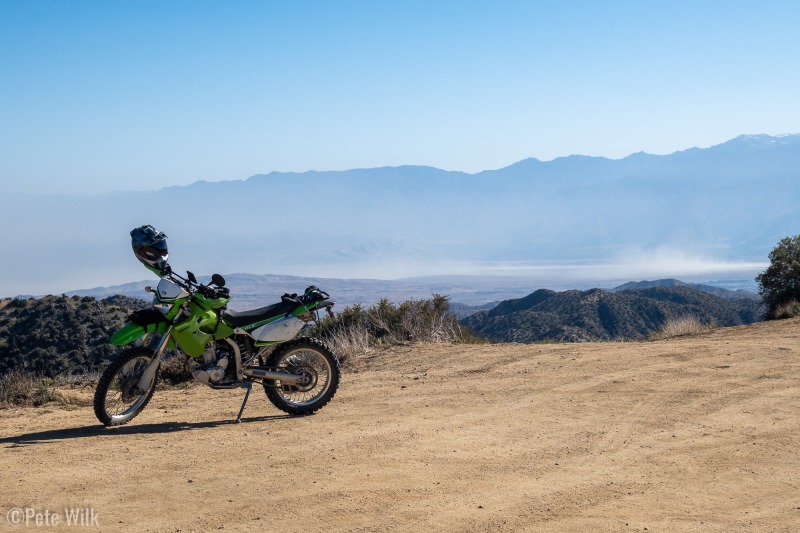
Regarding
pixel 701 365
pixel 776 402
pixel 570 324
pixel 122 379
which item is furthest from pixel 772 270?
pixel 122 379

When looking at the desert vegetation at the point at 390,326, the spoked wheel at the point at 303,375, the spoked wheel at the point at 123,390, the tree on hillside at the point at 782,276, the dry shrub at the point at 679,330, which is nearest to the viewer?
the spoked wheel at the point at 123,390

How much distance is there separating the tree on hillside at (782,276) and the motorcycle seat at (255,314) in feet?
60.5

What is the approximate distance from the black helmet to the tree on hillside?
64.1 ft

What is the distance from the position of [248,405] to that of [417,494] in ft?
13.1

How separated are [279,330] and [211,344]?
2.34 feet

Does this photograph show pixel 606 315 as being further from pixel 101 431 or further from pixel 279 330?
pixel 101 431

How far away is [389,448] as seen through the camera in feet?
24.1

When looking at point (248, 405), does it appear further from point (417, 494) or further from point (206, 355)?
point (417, 494)

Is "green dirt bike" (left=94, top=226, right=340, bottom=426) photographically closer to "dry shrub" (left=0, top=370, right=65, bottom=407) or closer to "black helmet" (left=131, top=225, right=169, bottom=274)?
"black helmet" (left=131, top=225, right=169, bottom=274)

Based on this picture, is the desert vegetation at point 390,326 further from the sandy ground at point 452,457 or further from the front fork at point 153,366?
the front fork at point 153,366

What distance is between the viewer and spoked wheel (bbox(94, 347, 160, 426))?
8.34 m

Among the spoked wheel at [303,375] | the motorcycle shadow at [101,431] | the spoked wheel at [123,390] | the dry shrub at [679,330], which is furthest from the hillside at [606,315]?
the spoked wheel at [123,390]

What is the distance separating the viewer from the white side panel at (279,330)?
29.0 ft

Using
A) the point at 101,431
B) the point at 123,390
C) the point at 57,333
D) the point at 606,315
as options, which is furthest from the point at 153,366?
the point at 606,315
